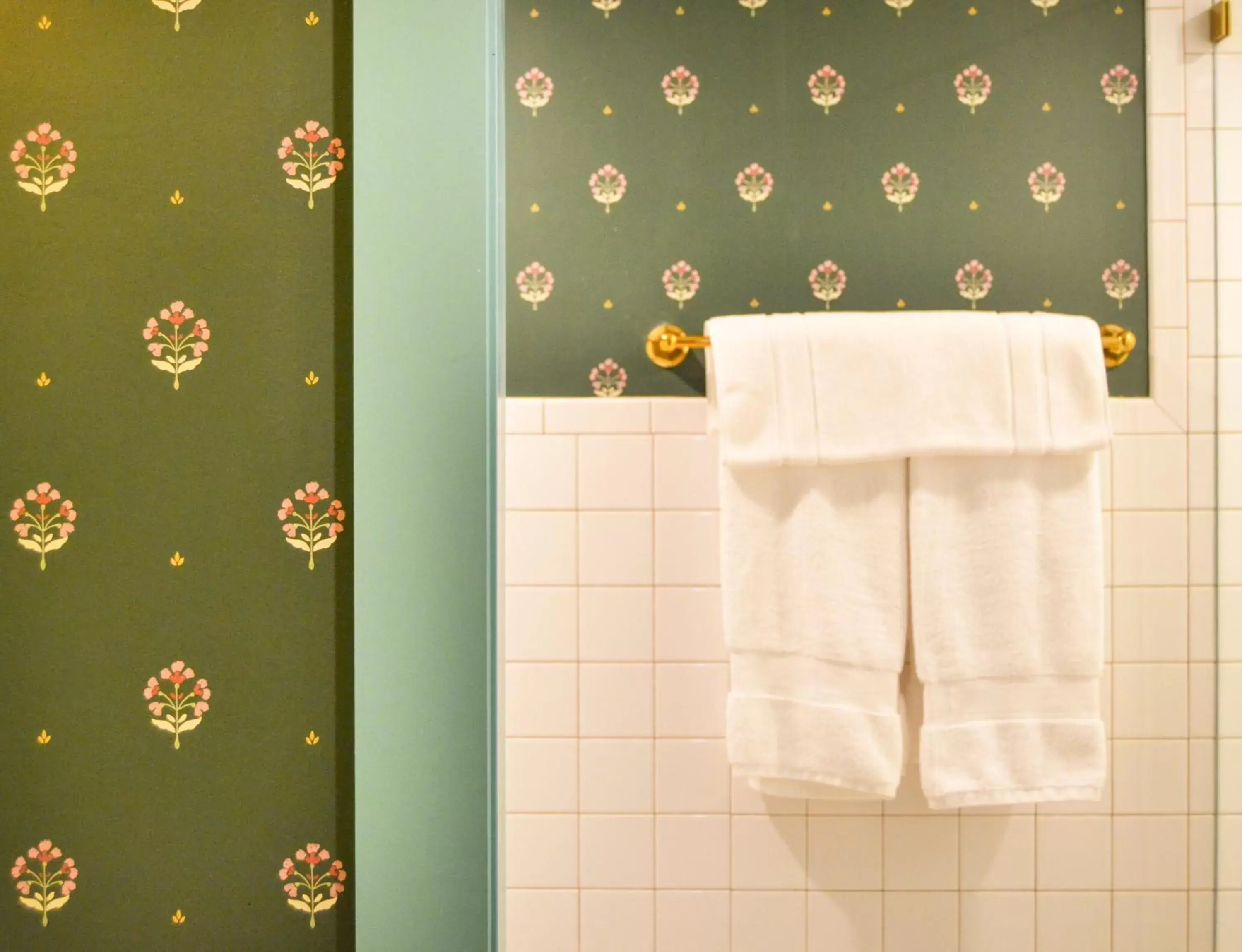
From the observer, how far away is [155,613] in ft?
3.93

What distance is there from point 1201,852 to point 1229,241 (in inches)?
29.0

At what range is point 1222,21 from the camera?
112 centimetres

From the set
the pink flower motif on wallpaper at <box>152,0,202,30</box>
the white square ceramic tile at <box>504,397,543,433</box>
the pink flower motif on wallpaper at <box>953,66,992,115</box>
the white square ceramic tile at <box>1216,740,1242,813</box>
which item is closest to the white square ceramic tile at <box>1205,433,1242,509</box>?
the white square ceramic tile at <box>1216,740,1242,813</box>

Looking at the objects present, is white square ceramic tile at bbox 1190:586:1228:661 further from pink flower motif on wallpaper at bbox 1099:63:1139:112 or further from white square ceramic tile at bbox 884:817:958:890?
pink flower motif on wallpaper at bbox 1099:63:1139:112

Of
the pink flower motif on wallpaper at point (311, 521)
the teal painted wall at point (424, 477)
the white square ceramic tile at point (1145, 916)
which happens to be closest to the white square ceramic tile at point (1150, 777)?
A: the white square ceramic tile at point (1145, 916)

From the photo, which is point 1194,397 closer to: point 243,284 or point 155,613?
point 243,284

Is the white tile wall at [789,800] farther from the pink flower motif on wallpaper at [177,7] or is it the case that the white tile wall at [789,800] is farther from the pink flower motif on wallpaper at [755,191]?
the pink flower motif on wallpaper at [177,7]

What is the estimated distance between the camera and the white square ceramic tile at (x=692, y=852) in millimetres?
1169

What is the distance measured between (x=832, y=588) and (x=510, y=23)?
80 cm

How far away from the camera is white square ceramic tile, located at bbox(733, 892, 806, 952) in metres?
1.17

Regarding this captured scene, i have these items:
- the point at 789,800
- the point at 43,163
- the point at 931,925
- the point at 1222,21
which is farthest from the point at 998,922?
the point at 43,163

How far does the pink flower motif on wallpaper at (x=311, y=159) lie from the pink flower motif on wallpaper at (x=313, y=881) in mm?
817

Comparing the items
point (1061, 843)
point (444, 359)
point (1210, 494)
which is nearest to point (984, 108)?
point (1210, 494)

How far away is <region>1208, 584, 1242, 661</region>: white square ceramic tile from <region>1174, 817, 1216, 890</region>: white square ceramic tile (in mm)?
205
